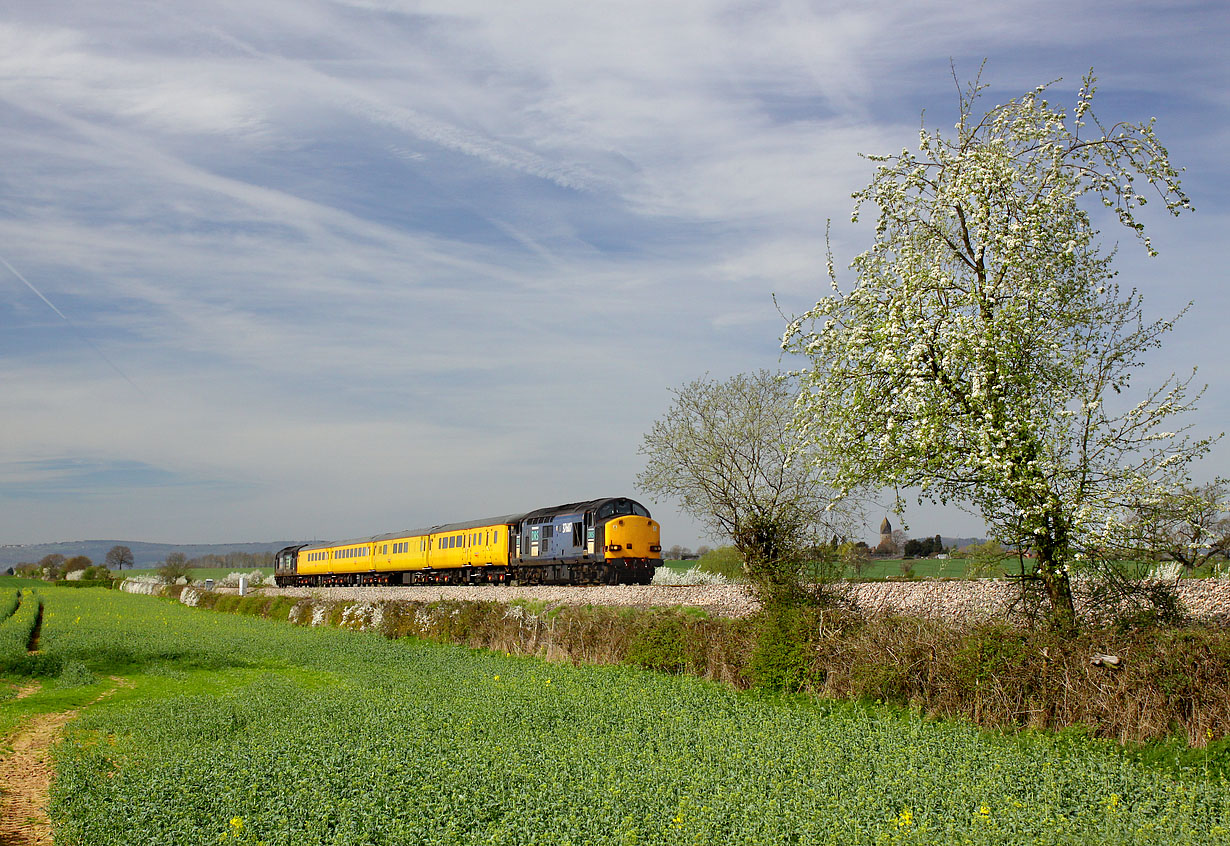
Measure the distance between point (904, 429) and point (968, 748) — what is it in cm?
468

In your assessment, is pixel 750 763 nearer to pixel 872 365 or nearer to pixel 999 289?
pixel 872 365

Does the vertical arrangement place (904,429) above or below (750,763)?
above

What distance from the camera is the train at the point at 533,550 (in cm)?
2859

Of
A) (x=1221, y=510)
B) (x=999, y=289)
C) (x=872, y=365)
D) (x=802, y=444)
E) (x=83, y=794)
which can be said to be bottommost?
(x=83, y=794)

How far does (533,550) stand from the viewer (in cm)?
3259

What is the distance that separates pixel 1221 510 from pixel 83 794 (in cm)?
1347

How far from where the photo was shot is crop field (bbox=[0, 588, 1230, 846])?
6.63 metres

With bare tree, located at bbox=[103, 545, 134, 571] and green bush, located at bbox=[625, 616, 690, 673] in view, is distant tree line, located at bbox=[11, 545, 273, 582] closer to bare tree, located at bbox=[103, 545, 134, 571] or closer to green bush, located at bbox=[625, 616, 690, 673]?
bare tree, located at bbox=[103, 545, 134, 571]

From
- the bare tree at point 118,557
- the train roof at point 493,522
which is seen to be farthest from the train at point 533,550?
the bare tree at point 118,557

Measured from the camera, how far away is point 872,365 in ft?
40.6

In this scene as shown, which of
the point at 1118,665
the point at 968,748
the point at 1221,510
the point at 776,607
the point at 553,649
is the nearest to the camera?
the point at 968,748

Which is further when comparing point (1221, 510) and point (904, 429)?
point (904, 429)

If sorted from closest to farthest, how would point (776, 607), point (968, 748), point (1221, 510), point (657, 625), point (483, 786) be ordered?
point (483, 786)
point (968, 748)
point (1221, 510)
point (776, 607)
point (657, 625)

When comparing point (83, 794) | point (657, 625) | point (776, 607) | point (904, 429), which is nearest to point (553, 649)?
point (657, 625)
